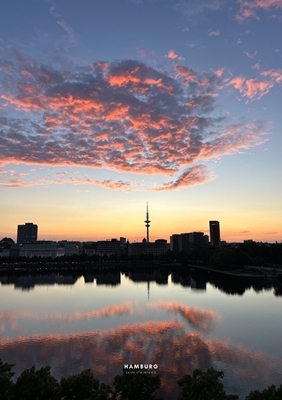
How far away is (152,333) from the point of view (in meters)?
49.4

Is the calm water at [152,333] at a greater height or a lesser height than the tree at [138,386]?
lesser

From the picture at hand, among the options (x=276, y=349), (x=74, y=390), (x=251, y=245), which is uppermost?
(x=251, y=245)

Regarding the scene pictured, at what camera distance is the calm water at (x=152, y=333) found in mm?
35562

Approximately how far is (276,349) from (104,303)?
144ft

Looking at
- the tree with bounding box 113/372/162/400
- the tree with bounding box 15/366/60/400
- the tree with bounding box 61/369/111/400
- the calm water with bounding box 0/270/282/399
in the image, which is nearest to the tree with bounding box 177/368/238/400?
the tree with bounding box 113/372/162/400

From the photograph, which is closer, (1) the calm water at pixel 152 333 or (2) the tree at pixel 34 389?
(2) the tree at pixel 34 389

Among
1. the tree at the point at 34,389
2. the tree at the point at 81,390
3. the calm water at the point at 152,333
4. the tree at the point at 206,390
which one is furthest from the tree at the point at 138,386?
the calm water at the point at 152,333

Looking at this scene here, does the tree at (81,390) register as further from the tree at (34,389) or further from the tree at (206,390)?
the tree at (206,390)

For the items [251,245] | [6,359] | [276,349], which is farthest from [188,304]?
[251,245]

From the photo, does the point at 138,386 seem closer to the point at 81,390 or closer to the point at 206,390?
the point at 81,390

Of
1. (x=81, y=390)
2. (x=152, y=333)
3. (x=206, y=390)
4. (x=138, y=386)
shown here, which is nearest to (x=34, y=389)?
(x=81, y=390)

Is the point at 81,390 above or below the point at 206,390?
below

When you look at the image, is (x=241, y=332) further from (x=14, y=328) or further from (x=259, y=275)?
(x=259, y=275)

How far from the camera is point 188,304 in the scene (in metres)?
74.1
